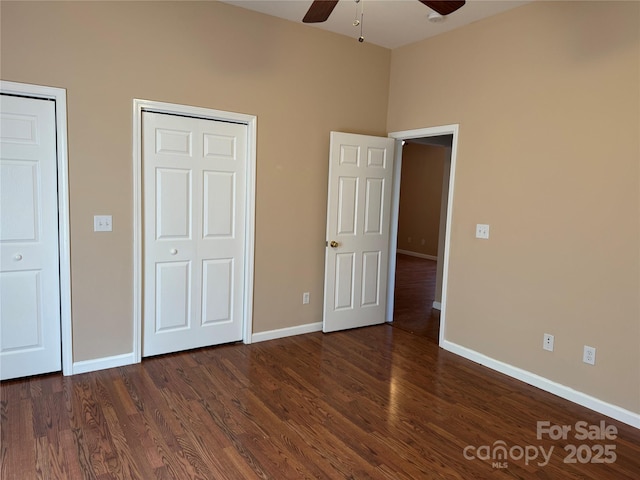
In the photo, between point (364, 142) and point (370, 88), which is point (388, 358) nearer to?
point (364, 142)

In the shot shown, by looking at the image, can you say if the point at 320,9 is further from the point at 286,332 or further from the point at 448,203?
the point at 286,332

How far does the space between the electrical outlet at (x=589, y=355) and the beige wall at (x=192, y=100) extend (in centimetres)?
230

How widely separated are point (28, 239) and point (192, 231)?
1135mm

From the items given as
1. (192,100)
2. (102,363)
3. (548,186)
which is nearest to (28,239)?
(102,363)

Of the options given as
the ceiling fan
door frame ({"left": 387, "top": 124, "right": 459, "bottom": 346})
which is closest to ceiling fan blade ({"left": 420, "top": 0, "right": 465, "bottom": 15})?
the ceiling fan

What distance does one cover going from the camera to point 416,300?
5809 millimetres

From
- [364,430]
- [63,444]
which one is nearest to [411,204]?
[364,430]

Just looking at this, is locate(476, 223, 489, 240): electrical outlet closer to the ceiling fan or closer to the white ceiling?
the white ceiling

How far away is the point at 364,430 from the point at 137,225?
2.20 meters

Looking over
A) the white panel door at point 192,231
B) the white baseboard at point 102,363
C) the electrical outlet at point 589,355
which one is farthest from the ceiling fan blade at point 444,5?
the white baseboard at point 102,363

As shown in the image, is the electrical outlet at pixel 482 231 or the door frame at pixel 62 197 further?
the electrical outlet at pixel 482 231

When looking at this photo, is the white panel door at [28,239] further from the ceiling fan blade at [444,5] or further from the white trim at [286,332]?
the ceiling fan blade at [444,5]

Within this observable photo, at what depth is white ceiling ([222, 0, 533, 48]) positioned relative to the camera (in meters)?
3.37

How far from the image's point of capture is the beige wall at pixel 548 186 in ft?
9.18
